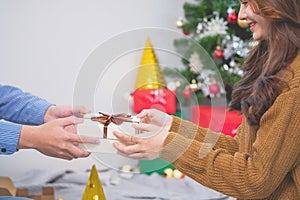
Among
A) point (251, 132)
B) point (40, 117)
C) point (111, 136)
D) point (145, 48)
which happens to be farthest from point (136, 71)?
point (40, 117)

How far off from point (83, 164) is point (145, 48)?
76.3 inches

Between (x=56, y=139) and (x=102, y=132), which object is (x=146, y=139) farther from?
(x=56, y=139)

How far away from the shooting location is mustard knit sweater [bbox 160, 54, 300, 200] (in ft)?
4.20

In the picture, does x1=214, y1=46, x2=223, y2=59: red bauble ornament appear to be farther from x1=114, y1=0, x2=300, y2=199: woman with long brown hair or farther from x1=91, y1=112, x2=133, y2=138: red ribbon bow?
x1=91, y1=112, x2=133, y2=138: red ribbon bow

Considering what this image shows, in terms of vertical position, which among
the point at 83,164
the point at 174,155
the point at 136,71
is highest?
the point at 136,71

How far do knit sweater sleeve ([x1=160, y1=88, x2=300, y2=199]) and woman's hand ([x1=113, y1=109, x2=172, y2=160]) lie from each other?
0.9 inches

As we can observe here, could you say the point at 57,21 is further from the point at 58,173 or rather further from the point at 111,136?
the point at 111,136

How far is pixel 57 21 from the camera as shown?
10.3 ft

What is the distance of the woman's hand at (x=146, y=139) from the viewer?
1.26 metres

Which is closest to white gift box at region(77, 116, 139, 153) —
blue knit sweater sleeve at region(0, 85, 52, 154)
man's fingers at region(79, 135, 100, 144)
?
man's fingers at region(79, 135, 100, 144)

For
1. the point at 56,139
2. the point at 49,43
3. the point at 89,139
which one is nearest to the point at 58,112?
the point at 56,139

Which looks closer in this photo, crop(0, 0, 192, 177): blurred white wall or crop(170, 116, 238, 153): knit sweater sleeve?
crop(170, 116, 238, 153): knit sweater sleeve

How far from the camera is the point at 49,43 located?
10.3ft

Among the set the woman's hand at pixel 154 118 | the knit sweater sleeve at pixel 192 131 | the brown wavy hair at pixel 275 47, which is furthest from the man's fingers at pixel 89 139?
the brown wavy hair at pixel 275 47
